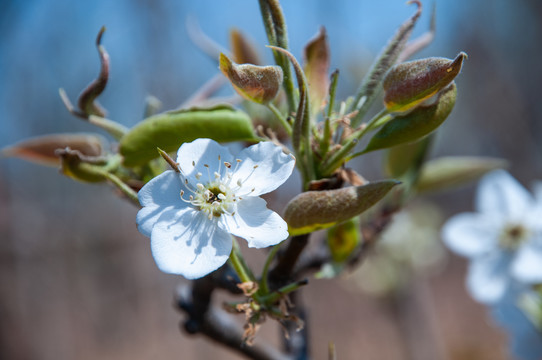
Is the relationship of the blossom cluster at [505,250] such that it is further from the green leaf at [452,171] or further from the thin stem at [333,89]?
the thin stem at [333,89]

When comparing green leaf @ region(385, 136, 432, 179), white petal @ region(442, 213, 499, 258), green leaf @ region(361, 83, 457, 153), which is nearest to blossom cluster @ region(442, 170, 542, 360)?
white petal @ region(442, 213, 499, 258)

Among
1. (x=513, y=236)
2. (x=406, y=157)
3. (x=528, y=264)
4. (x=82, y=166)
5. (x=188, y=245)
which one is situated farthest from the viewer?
(x=513, y=236)

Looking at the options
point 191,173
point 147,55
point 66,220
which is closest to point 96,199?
point 66,220

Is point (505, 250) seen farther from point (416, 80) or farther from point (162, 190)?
point (162, 190)

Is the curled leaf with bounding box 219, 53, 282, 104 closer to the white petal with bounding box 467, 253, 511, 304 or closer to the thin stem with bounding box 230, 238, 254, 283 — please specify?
the thin stem with bounding box 230, 238, 254, 283

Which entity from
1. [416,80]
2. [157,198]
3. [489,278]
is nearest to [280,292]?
[157,198]

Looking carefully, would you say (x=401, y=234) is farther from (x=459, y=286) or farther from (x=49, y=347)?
(x=459, y=286)
